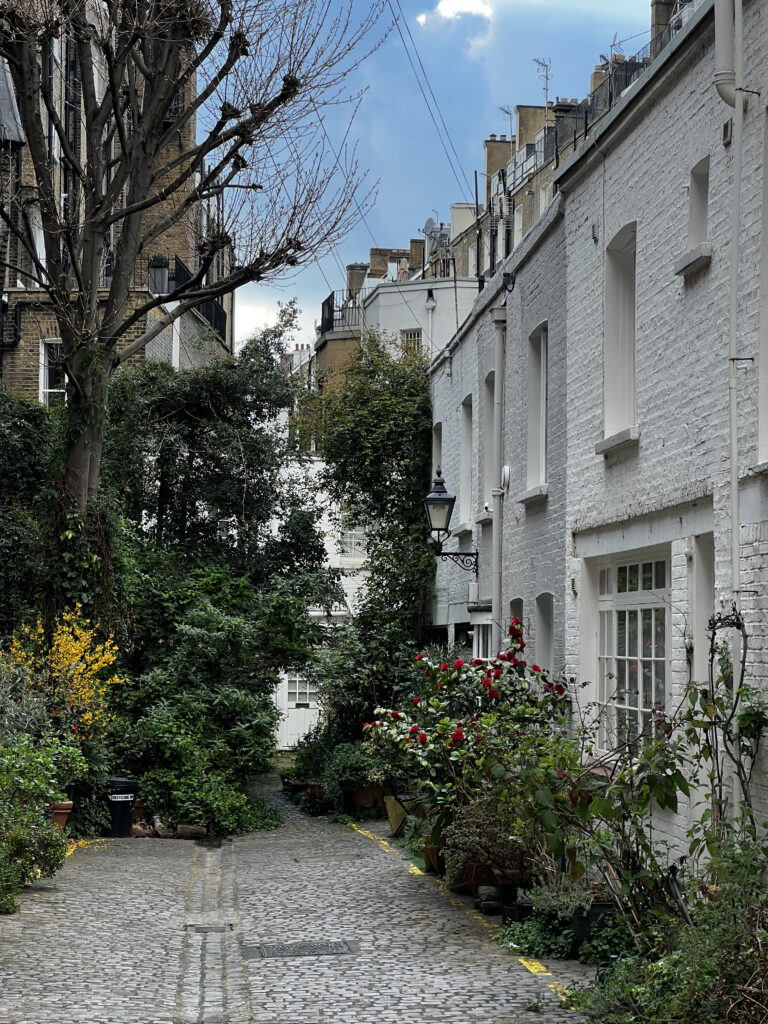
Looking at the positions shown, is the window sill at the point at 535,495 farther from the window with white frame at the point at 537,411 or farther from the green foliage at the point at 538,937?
the green foliage at the point at 538,937

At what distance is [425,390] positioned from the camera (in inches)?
839

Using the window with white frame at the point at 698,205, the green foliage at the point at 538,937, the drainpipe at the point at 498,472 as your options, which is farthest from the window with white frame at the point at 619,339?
the drainpipe at the point at 498,472

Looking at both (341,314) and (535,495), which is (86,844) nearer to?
(535,495)

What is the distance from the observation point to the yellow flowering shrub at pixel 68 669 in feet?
44.7

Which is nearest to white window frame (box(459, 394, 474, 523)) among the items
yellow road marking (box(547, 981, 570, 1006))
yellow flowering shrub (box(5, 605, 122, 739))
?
yellow flowering shrub (box(5, 605, 122, 739))

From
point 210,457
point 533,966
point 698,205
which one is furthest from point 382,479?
point 533,966

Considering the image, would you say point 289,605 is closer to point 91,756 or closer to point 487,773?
point 91,756

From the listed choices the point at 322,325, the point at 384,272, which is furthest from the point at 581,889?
the point at 384,272

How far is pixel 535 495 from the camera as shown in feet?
42.4

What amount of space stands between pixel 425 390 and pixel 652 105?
38.7 ft

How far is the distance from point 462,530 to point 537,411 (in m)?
4.08

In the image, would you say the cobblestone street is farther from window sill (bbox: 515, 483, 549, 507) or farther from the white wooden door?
the white wooden door

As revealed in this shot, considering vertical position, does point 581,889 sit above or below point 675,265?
below

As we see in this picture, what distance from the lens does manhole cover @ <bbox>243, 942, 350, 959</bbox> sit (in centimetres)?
870
